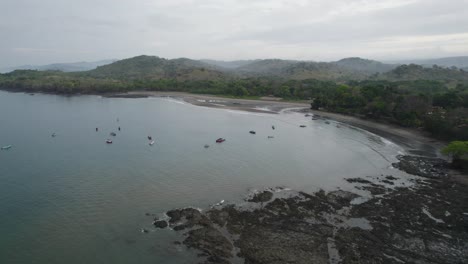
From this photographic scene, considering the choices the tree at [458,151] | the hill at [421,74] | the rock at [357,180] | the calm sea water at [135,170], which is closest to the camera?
the calm sea water at [135,170]

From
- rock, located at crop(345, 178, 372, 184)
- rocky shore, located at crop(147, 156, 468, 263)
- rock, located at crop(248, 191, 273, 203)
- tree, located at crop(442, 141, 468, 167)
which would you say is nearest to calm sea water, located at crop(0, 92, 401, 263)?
Answer: rock, located at crop(345, 178, 372, 184)

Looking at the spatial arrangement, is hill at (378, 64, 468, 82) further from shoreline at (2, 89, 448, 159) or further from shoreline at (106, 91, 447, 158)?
shoreline at (106, 91, 447, 158)

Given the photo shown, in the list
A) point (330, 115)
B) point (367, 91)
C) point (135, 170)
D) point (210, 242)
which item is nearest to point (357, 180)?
point (210, 242)

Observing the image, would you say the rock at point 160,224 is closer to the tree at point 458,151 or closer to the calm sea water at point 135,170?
the calm sea water at point 135,170

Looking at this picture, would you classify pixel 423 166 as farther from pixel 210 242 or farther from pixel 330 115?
pixel 330 115

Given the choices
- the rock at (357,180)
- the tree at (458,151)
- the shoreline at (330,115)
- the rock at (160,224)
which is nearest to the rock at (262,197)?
the rock at (160,224)

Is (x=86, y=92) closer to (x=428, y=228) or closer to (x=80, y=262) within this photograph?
(x=80, y=262)

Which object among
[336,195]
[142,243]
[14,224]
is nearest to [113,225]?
[142,243]
